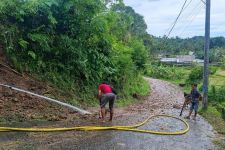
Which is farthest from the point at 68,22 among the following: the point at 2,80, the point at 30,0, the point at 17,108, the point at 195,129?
the point at 195,129

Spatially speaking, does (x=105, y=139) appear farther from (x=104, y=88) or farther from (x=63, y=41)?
(x=63, y=41)

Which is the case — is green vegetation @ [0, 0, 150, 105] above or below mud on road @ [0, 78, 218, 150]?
above

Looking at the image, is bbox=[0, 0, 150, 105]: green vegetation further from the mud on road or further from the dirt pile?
the mud on road

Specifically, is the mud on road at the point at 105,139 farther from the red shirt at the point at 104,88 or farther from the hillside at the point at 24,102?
the red shirt at the point at 104,88

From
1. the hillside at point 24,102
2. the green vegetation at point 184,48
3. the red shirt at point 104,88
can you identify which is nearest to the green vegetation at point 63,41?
the hillside at point 24,102

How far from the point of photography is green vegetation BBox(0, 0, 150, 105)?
1565 cm

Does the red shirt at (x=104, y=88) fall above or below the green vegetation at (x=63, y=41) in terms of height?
below

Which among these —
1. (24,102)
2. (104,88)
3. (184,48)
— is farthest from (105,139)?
(184,48)

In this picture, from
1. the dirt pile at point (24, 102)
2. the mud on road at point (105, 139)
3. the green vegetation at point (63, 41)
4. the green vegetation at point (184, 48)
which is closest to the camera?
the mud on road at point (105, 139)

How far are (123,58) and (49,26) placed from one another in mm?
7320

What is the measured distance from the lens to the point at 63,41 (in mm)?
17266

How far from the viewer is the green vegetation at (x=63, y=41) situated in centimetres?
1565

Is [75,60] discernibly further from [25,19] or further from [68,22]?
[25,19]

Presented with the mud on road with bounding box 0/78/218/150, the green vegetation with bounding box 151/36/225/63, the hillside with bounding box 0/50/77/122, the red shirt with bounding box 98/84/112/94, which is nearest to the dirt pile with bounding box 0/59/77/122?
the hillside with bounding box 0/50/77/122
